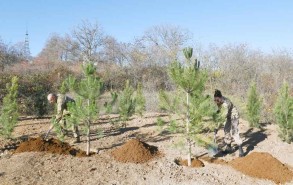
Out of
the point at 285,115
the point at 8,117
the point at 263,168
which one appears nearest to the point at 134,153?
the point at 263,168

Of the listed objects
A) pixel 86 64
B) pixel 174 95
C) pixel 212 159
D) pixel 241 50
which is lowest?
pixel 212 159

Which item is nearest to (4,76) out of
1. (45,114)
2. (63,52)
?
(45,114)

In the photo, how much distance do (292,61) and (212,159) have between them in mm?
25575

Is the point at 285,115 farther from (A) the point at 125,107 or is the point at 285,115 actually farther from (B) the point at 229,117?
(A) the point at 125,107

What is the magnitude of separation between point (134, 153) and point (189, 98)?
2.05 metres

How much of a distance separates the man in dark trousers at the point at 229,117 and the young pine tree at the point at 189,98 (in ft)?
2.96

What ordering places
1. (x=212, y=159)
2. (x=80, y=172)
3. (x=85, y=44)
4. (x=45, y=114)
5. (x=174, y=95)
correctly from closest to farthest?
(x=80, y=172)
(x=174, y=95)
(x=212, y=159)
(x=45, y=114)
(x=85, y=44)

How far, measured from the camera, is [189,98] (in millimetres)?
8375

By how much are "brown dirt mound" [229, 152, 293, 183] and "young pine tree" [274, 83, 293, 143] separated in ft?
9.68

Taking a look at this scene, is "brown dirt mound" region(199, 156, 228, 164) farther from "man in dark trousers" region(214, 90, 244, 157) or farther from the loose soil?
"man in dark trousers" region(214, 90, 244, 157)

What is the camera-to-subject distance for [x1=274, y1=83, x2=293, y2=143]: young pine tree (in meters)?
10.9

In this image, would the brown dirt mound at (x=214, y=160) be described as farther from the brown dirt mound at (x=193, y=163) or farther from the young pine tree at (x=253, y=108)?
the young pine tree at (x=253, y=108)

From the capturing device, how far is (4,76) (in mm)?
20641

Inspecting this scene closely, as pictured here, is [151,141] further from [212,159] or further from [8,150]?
[8,150]
